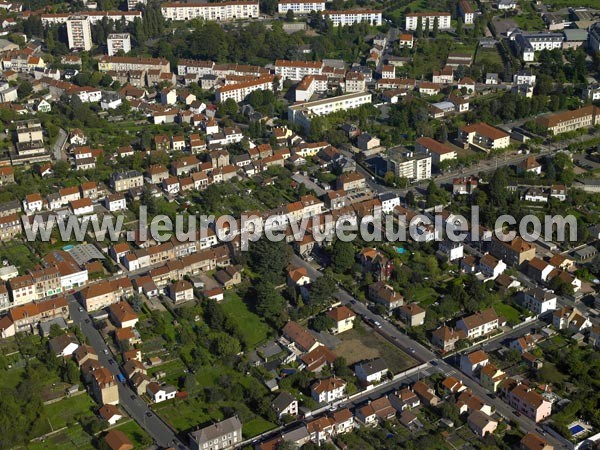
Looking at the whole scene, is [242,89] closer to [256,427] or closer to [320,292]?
[320,292]

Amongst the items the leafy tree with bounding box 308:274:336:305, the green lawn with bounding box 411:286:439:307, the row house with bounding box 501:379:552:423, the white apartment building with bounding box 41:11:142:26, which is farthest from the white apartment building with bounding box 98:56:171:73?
the row house with bounding box 501:379:552:423

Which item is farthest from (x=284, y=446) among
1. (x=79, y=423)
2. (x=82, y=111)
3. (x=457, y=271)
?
(x=82, y=111)

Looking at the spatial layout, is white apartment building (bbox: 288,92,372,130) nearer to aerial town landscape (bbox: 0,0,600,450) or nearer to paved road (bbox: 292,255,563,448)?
aerial town landscape (bbox: 0,0,600,450)

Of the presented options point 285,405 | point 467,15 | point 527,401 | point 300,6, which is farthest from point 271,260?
point 300,6

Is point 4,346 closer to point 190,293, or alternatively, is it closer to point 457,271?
point 190,293

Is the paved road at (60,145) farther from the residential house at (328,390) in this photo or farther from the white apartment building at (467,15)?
the white apartment building at (467,15)
